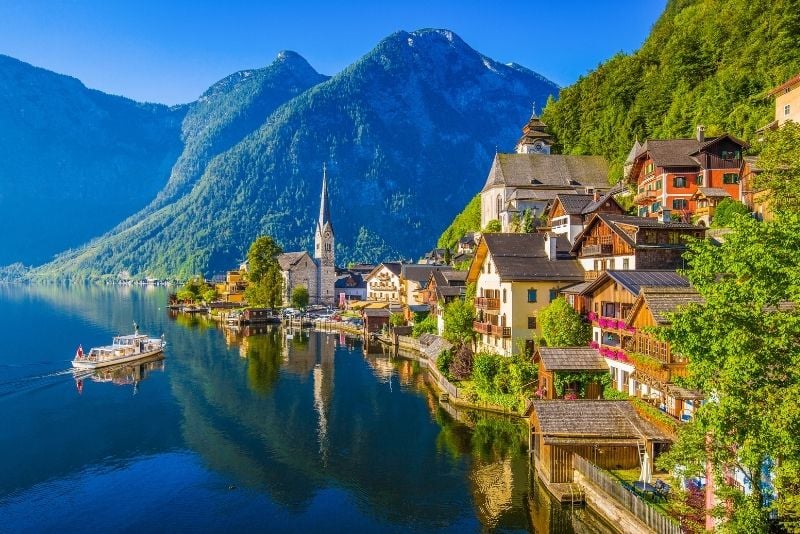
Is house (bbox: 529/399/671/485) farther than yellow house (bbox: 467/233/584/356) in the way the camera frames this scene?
No

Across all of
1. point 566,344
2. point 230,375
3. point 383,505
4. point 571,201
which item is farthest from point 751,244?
point 230,375

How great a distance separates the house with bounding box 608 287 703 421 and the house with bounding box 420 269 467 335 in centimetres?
3734

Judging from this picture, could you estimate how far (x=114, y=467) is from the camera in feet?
128

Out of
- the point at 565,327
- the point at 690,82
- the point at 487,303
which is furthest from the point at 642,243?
the point at 690,82

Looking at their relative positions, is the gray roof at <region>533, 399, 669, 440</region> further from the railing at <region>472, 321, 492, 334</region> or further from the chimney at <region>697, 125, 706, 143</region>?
the chimney at <region>697, 125, 706, 143</region>

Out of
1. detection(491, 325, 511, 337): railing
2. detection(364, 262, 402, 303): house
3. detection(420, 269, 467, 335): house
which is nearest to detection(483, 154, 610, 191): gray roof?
detection(420, 269, 467, 335): house

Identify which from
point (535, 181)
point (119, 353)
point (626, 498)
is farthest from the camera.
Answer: point (535, 181)

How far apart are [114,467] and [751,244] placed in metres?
38.1

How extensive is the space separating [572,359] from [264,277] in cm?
10063

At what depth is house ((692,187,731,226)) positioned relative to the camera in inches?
2427

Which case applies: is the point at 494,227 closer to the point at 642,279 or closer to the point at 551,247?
the point at 551,247

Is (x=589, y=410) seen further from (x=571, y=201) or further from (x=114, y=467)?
(x=571, y=201)

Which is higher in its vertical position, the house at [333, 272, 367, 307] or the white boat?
the house at [333, 272, 367, 307]

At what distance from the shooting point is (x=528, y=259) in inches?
2147
